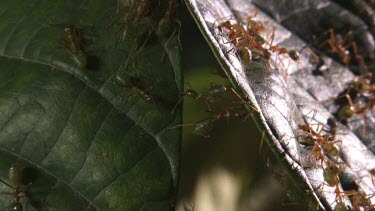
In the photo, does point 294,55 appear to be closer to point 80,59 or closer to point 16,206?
point 80,59

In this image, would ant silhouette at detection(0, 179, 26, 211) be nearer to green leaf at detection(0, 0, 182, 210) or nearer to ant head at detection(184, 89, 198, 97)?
green leaf at detection(0, 0, 182, 210)

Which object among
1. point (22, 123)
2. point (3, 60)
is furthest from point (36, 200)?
point (3, 60)

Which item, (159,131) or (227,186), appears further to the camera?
(227,186)

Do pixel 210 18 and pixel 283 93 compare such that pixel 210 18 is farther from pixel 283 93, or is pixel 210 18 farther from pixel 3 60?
pixel 3 60

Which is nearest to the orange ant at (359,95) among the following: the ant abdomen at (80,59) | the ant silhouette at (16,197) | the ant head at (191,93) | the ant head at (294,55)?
the ant head at (294,55)

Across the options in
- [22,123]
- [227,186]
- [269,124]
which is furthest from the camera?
[227,186]

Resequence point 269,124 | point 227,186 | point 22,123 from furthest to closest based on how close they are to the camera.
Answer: point 227,186 → point 22,123 → point 269,124

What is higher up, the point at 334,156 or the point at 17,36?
the point at 17,36

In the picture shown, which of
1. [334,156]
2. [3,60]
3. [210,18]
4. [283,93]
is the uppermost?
[3,60]

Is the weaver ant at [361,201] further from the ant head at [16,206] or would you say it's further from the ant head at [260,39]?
the ant head at [16,206]
